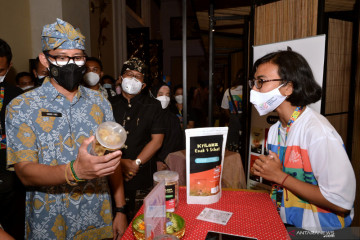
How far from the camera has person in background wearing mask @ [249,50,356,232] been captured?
1.20 meters

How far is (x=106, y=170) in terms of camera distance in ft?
3.43

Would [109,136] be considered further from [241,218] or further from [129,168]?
[129,168]

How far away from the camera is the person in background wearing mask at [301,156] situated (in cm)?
120

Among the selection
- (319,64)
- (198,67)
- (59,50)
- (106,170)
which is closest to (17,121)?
(59,50)

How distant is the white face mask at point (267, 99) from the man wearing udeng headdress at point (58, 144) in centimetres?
98

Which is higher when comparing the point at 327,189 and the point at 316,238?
the point at 327,189

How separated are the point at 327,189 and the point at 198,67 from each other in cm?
1136

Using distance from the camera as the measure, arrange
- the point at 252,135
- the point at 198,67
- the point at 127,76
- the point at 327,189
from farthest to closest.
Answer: the point at 198,67
the point at 252,135
the point at 127,76
the point at 327,189

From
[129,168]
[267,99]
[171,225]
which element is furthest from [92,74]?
[171,225]

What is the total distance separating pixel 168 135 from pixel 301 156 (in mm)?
1902

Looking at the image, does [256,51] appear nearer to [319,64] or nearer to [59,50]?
[319,64]

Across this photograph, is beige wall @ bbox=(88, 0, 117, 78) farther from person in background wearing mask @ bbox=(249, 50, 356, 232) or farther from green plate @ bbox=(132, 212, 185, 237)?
green plate @ bbox=(132, 212, 185, 237)

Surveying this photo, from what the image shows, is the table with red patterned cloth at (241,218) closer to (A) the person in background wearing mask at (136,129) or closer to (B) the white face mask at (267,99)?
(B) the white face mask at (267,99)

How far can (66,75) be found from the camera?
1.40 meters
